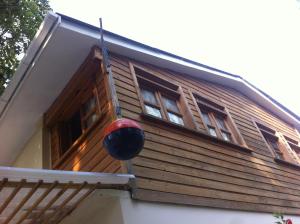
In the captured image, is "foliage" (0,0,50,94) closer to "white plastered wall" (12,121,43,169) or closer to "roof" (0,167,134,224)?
"white plastered wall" (12,121,43,169)

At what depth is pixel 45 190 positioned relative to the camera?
10.0 feet

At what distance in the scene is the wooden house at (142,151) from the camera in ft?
11.3

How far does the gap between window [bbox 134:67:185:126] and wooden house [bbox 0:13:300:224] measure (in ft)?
0.07

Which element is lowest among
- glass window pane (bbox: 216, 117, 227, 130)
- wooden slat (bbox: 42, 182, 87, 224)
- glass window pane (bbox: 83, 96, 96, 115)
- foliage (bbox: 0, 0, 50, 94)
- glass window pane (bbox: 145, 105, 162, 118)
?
wooden slat (bbox: 42, 182, 87, 224)

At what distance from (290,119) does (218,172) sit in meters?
6.14

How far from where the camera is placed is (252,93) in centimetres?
905

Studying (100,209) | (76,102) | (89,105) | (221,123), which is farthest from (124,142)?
(221,123)

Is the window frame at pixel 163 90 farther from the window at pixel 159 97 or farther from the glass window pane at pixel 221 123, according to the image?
the glass window pane at pixel 221 123

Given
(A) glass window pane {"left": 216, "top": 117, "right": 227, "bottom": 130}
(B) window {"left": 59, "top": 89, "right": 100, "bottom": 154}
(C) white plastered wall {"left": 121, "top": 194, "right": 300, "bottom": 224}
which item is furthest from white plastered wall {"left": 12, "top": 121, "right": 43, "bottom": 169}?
(A) glass window pane {"left": 216, "top": 117, "right": 227, "bottom": 130}

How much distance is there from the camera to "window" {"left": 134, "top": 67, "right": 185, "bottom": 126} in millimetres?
5246

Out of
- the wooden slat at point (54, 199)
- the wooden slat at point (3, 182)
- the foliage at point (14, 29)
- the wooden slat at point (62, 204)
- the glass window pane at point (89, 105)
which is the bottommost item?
the wooden slat at point (3, 182)

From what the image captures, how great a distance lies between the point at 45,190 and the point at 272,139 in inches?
270

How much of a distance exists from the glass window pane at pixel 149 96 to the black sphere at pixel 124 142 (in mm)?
2144

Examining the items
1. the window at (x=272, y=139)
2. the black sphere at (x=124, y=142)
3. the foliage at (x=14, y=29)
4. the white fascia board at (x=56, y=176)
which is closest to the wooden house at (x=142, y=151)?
the white fascia board at (x=56, y=176)
